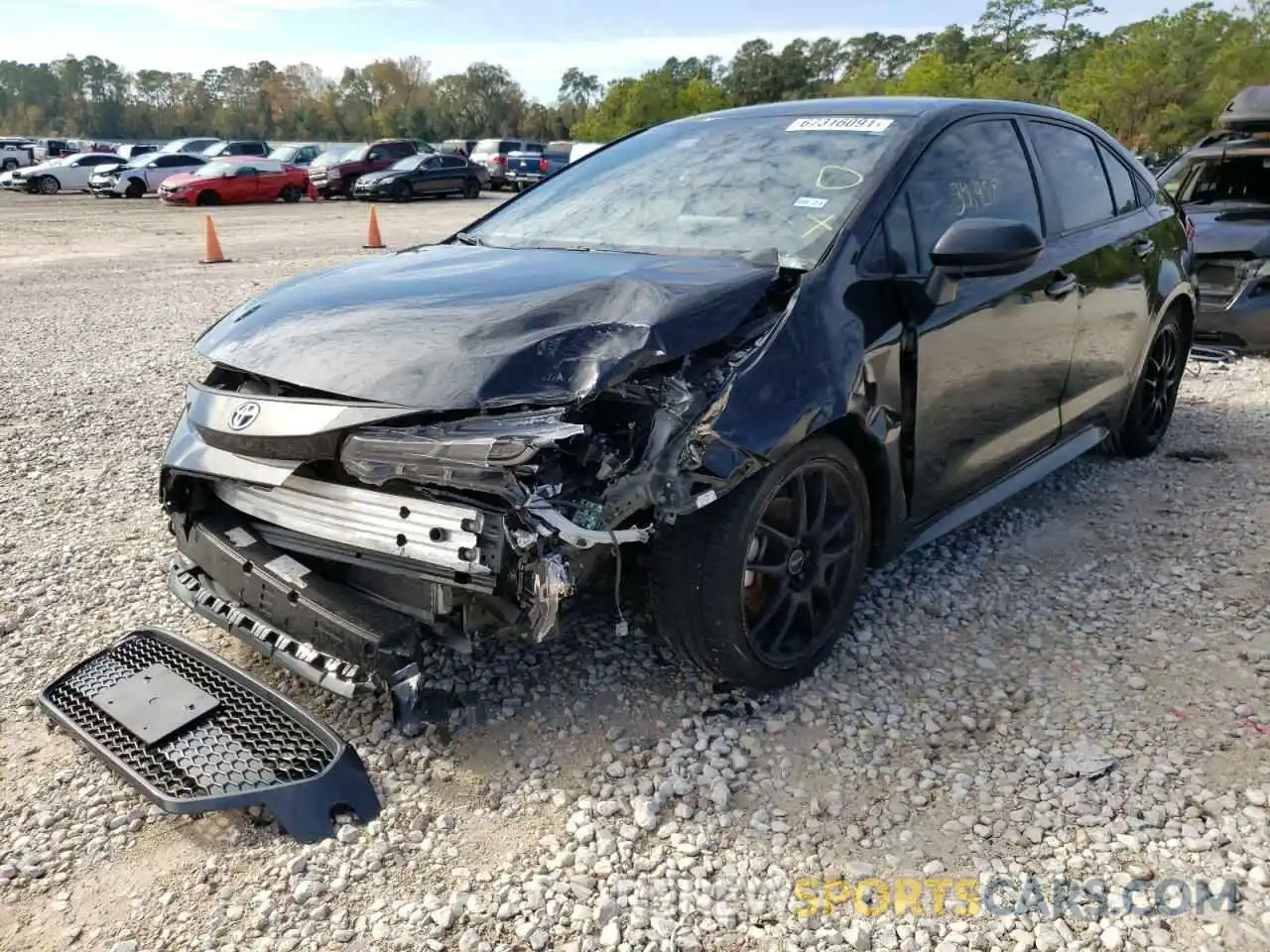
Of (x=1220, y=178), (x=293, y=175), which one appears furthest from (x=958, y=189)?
(x=293, y=175)

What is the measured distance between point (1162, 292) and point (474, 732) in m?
4.08

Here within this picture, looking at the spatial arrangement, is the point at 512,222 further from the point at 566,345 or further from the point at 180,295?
the point at 180,295

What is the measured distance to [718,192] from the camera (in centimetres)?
352

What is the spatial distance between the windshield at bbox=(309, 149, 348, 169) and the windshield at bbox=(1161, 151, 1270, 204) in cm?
2511

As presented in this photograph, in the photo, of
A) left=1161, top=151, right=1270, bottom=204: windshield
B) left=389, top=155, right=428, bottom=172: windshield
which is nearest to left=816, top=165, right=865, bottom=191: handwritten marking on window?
left=1161, top=151, right=1270, bottom=204: windshield

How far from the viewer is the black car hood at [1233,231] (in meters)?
7.31

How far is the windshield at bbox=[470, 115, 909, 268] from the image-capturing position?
10.6 feet

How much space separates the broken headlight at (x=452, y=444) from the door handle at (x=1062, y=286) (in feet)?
7.51

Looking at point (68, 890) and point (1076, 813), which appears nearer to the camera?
point (68, 890)

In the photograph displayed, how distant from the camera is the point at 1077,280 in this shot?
4059 millimetres

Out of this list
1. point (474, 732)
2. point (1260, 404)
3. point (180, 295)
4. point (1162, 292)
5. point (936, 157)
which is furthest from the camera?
point (180, 295)

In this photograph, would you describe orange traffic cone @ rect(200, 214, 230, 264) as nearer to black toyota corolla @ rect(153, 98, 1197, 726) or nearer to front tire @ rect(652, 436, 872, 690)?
black toyota corolla @ rect(153, 98, 1197, 726)

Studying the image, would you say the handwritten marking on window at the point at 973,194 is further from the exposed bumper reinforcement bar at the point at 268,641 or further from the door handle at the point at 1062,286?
the exposed bumper reinforcement bar at the point at 268,641

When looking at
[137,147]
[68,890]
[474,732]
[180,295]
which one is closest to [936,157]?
[474,732]
